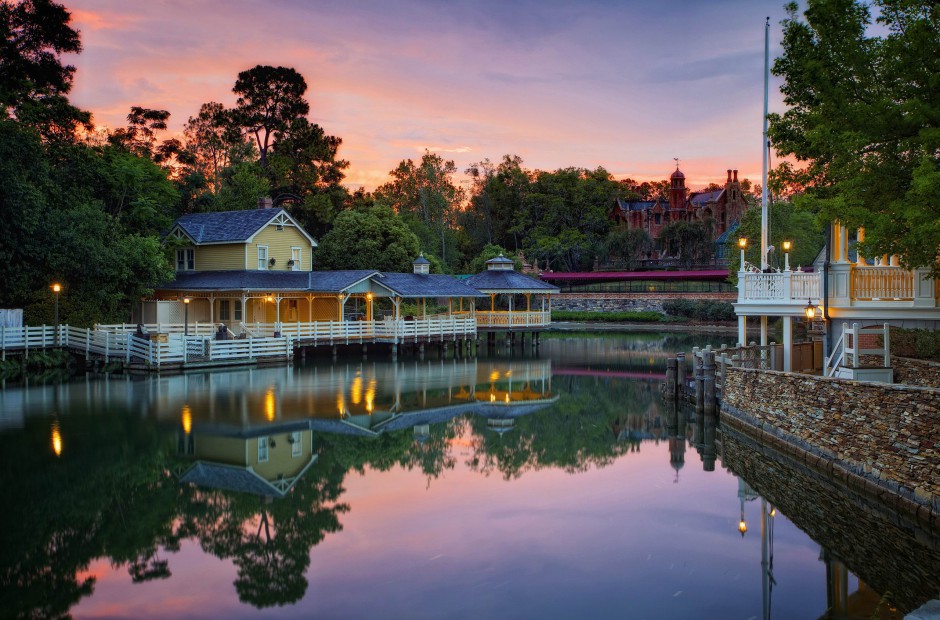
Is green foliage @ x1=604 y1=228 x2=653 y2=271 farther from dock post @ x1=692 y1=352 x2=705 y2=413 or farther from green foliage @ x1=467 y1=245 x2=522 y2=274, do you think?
dock post @ x1=692 y1=352 x2=705 y2=413

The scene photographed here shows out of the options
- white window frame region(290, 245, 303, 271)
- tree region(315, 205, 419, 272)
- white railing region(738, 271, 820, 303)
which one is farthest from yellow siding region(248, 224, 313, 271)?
white railing region(738, 271, 820, 303)

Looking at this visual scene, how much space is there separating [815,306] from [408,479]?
9.99m

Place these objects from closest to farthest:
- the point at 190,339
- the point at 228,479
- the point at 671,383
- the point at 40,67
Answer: the point at 228,479 → the point at 671,383 → the point at 190,339 → the point at 40,67

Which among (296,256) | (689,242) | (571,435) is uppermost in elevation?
(689,242)

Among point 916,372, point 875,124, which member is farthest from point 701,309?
point 875,124

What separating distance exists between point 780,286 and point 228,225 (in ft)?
102

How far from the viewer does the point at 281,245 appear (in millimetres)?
43719

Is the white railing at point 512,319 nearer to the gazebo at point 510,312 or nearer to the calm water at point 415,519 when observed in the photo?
the gazebo at point 510,312

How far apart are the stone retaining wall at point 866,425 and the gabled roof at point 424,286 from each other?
25.2m

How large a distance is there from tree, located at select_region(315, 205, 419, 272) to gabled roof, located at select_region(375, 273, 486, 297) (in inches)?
353

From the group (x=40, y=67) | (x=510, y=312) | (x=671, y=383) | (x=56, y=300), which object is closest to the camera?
(x=671, y=383)

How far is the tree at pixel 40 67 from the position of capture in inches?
1491

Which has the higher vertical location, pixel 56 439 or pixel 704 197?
pixel 704 197

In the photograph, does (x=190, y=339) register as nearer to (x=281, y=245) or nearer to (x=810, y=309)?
(x=281, y=245)
